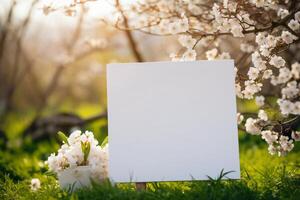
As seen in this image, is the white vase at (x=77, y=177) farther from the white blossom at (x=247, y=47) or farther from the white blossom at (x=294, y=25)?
the white blossom at (x=247, y=47)

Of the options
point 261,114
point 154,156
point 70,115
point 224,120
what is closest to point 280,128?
point 261,114

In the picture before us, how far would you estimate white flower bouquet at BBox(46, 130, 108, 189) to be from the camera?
4352mm

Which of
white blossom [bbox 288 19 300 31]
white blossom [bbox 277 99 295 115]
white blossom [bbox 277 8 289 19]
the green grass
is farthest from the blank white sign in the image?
white blossom [bbox 277 8 289 19]

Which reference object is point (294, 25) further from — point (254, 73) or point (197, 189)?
point (197, 189)

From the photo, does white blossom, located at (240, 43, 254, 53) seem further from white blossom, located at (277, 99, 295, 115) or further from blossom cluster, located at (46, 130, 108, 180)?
blossom cluster, located at (46, 130, 108, 180)

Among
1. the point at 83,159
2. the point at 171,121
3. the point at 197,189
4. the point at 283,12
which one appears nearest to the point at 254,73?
the point at 283,12

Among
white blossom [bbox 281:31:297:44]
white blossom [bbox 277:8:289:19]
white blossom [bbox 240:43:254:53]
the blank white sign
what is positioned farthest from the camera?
white blossom [bbox 240:43:254:53]

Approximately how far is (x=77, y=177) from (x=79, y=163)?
5.8 inches

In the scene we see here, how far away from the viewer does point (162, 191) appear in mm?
4137

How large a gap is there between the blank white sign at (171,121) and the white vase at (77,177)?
0.19m

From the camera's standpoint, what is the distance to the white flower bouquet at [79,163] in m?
4.35

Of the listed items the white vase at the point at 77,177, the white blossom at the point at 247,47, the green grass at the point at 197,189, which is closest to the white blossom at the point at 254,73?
the green grass at the point at 197,189

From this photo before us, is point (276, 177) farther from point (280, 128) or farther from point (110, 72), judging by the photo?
point (110, 72)

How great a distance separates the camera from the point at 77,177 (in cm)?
435
